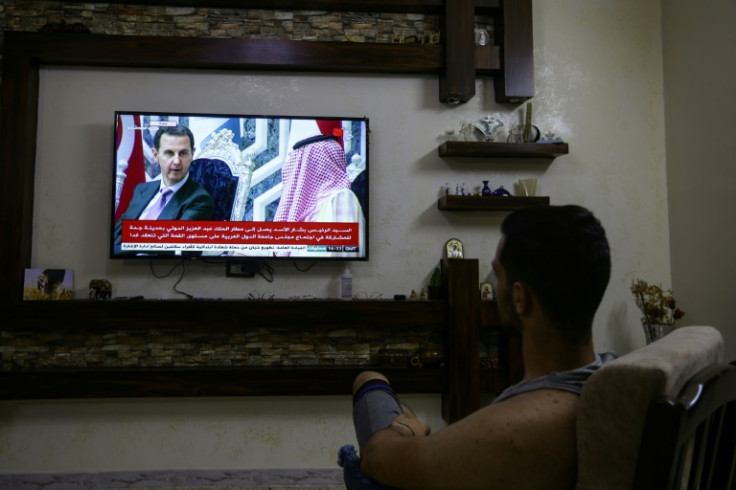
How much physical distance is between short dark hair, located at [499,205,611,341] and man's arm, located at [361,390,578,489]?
158mm

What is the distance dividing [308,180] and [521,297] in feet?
7.92

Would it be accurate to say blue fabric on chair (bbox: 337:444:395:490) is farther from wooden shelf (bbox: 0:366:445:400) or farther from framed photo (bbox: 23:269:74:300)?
framed photo (bbox: 23:269:74:300)

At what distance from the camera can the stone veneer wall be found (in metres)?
3.25

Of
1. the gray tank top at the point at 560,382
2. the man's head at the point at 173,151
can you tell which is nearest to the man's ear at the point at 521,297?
the gray tank top at the point at 560,382

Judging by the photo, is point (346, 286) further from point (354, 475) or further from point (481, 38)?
point (354, 475)

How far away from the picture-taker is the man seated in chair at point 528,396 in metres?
0.88

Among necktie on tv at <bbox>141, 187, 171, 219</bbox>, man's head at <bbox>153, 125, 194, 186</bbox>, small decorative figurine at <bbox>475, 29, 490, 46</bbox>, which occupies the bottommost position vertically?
necktie on tv at <bbox>141, 187, 171, 219</bbox>

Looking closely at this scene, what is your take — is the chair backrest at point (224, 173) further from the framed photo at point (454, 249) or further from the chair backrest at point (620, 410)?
the chair backrest at point (620, 410)

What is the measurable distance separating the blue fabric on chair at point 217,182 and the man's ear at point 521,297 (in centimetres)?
246

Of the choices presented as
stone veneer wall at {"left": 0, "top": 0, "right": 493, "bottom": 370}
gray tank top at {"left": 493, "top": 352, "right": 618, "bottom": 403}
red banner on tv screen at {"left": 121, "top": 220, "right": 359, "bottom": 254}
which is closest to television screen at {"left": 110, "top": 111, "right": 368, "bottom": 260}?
red banner on tv screen at {"left": 121, "top": 220, "right": 359, "bottom": 254}

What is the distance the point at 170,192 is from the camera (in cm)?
327

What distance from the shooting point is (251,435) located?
3.33 metres

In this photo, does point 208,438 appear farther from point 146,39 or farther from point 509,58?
point 509,58

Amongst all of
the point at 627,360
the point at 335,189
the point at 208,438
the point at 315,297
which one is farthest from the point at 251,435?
the point at 627,360
